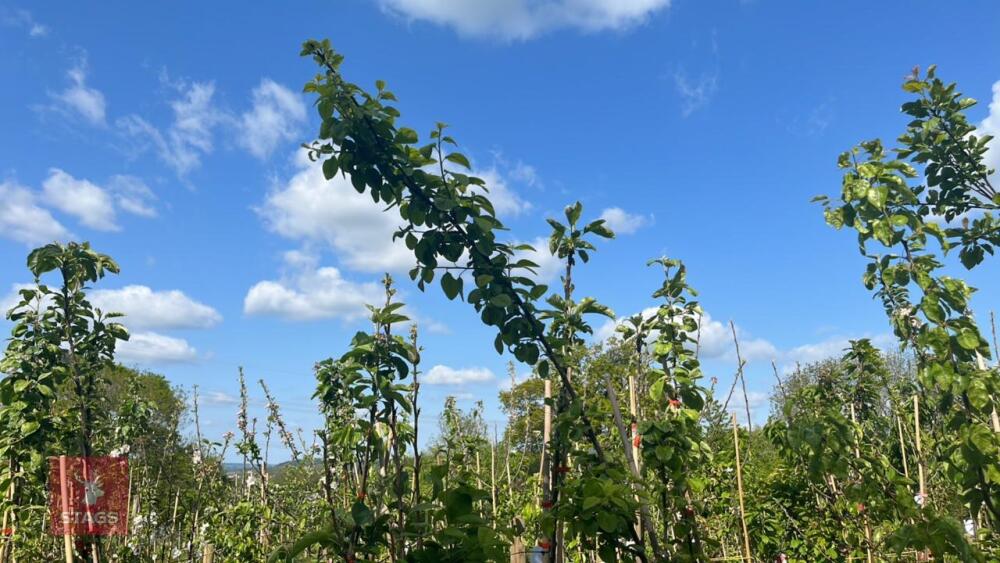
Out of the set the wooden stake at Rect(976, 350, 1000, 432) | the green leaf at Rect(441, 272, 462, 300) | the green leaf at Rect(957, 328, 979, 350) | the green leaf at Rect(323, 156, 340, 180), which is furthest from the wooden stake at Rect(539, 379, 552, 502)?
the wooden stake at Rect(976, 350, 1000, 432)

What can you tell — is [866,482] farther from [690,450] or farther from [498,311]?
[498,311]

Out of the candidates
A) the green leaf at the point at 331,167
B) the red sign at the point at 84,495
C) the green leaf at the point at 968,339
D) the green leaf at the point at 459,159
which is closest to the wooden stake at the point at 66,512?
the red sign at the point at 84,495

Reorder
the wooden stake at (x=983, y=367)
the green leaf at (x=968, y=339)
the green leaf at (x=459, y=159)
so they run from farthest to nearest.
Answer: the wooden stake at (x=983, y=367), the green leaf at (x=968, y=339), the green leaf at (x=459, y=159)

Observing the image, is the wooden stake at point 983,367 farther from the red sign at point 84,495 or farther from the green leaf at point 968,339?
the red sign at point 84,495

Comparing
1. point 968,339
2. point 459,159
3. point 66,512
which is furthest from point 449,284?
point 66,512

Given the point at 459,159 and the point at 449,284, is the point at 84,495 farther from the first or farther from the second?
the point at 459,159

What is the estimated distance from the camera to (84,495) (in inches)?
135

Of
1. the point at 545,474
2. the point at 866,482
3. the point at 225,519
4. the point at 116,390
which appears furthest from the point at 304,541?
the point at 116,390

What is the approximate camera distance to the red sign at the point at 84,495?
10.7ft

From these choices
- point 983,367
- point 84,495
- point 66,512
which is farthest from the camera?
point 84,495

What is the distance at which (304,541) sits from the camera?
189 centimetres

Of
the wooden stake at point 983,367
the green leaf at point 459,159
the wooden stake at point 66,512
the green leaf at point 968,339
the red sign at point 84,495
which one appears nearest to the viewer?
the green leaf at point 459,159

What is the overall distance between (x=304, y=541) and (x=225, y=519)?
5.59 meters

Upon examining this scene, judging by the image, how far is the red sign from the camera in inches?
129
